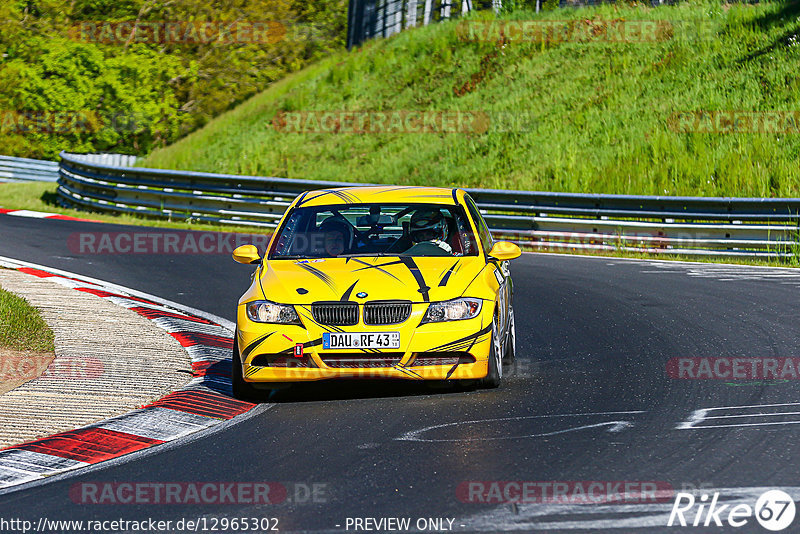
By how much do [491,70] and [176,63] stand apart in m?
16.5

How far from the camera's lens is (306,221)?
948 centimetres

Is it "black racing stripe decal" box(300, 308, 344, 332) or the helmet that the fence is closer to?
the helmet

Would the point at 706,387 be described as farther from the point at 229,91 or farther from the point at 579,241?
the point at 229,91

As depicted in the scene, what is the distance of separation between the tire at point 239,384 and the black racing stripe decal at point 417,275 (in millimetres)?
1392

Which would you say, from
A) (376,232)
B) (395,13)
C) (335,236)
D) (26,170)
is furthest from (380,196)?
(26,170)

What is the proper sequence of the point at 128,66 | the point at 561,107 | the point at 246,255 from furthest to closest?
the point at 128,66, the point at 561,107, the point at 246,255

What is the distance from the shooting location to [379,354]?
7.90m

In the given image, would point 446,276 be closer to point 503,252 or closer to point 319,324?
point 503,252

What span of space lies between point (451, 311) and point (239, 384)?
1643mm

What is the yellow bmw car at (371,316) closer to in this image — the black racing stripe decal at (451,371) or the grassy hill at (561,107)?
the black racing stripe decal at (451,371)

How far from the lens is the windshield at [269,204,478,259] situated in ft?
29.8

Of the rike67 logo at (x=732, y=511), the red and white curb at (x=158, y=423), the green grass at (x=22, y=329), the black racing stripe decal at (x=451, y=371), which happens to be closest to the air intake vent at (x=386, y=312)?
the black racing stripe decal at (x=451, y=371)

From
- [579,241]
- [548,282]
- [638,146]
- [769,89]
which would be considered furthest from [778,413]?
[769,89]

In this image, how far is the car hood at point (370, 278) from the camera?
8.09m
